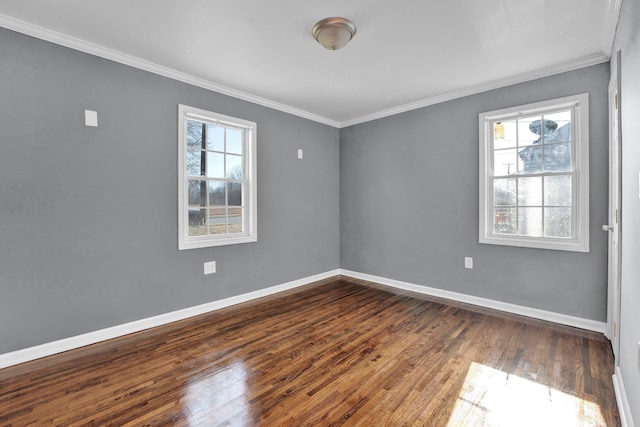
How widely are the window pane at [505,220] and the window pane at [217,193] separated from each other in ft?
10.5

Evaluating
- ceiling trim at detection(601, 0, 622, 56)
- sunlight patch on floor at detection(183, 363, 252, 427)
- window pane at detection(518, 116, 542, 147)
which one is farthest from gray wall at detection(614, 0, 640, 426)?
sunlight patch on floor at detection(183, 363, 252, 427)

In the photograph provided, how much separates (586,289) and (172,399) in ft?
→ 11.9

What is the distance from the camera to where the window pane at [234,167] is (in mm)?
3660

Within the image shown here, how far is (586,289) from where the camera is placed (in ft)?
9.32

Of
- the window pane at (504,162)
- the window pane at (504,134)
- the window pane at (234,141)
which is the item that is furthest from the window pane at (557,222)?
the window pane at (234,141)

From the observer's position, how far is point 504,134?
Result: 3385 mm

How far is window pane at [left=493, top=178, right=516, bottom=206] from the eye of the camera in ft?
10.9

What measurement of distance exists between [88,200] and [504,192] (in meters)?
4.18

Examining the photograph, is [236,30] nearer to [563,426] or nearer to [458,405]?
[458,405]

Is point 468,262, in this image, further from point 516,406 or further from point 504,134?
point 516,406

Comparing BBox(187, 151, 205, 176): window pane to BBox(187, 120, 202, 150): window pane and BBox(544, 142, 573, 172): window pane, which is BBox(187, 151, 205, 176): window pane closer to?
BBox(187, 120, 202, 150): window pane

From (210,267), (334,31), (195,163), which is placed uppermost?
(334,31)

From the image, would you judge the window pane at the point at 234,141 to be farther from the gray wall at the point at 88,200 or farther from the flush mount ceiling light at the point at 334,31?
the flush mount ceiling light at the point at 334,31

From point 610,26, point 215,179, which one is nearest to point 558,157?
point 610,26
